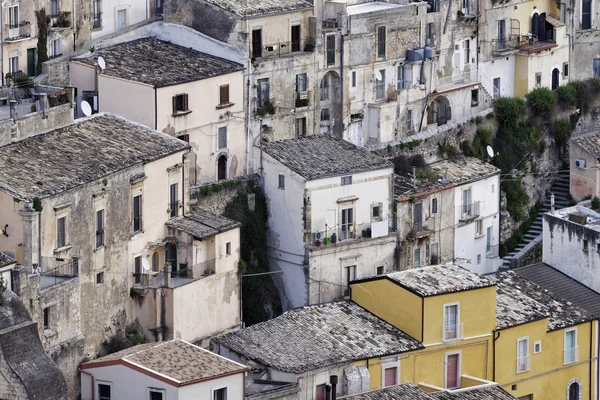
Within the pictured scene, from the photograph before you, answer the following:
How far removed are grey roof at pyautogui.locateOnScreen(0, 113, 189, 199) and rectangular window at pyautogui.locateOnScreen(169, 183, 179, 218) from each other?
1.43 m

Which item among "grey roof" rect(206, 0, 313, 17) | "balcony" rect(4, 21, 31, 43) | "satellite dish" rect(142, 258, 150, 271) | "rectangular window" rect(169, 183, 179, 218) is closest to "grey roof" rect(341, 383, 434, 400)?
"satellite dish" rect(142, 258, 150, 271)

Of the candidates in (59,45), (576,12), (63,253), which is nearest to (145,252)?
(63,253)

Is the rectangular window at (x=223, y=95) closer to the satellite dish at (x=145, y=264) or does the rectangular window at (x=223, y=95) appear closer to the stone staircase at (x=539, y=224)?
the satellite dish at (x=145, y=264)

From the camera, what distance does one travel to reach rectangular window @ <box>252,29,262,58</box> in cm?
10075

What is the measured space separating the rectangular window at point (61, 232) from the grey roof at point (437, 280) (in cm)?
1327

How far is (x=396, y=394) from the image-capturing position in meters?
87.2

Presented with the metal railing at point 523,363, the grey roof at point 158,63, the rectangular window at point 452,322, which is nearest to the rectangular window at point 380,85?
the grey roof at point 158,63

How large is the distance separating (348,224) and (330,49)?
9.76 meters

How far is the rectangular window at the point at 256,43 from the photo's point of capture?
3967 inches

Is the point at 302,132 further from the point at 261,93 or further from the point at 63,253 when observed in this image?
the point at 63,253

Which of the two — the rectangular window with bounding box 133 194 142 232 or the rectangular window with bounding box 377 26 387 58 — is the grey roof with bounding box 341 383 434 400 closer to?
the rectangular window with bounding box 133 194 142 232

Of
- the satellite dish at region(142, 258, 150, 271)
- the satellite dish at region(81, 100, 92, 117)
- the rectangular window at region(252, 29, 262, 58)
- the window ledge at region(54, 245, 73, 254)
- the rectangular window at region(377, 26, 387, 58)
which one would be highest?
the rectangular window at region(252, 29, 262, 58)

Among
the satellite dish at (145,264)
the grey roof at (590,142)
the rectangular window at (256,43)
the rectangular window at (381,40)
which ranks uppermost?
the rectangular window at (256,43)

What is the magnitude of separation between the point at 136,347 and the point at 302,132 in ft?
68.9
